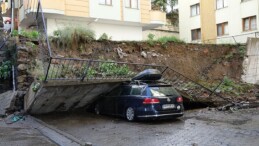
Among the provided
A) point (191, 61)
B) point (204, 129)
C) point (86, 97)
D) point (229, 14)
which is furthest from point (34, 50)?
point (229, 14)

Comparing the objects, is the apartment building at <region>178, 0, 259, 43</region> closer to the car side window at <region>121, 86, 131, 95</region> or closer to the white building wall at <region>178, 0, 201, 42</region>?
the white building wall at <region>178, 0, 201, 42</region>

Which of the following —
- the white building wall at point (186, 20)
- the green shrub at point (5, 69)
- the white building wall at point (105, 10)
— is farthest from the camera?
the white building wall at point (186, 20)

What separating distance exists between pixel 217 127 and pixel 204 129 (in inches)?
25.4

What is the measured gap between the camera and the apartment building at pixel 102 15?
24.1 meters

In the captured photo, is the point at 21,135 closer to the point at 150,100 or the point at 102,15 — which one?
the point at 150,100

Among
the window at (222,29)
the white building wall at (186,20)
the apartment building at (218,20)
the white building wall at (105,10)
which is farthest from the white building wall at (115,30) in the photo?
the white building wall at (186,20)

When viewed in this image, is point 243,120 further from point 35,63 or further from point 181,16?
point 181,16

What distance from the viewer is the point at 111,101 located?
50.6 ft

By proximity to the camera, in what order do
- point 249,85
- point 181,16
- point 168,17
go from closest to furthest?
point 249,85
point 181,16
point 168,17

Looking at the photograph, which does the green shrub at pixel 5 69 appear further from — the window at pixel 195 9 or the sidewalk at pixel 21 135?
the window at pixel 195 9

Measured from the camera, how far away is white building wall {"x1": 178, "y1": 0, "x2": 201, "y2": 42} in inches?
1495

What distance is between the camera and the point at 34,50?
56.9ft

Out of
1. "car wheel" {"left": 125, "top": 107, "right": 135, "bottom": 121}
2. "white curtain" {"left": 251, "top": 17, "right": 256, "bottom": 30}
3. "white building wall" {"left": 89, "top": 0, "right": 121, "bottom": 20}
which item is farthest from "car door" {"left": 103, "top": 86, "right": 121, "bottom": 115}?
"white curtain" {"left": 251, "top": 17, "right": 256, "bottom": 30}

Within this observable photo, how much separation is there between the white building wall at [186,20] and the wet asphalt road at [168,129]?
22416mm
